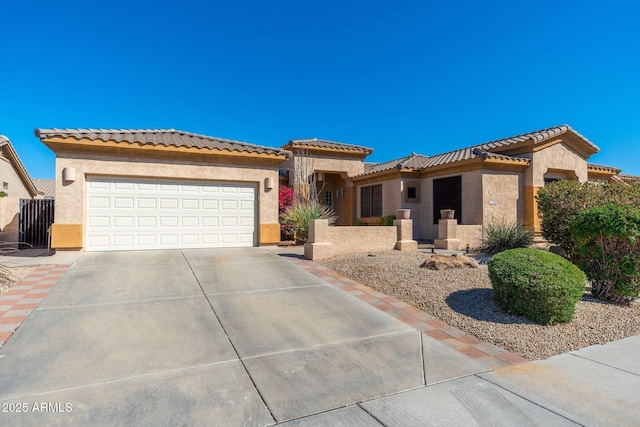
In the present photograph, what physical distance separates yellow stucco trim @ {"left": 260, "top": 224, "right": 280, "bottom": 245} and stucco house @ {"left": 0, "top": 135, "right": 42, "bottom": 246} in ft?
29.6

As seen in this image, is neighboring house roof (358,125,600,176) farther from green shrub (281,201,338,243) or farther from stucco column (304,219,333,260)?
stucco column (304,219,333,260)

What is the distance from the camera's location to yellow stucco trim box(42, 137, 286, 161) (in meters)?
9.99

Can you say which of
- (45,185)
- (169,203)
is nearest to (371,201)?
(169,203)

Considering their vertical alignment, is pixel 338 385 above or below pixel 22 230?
below

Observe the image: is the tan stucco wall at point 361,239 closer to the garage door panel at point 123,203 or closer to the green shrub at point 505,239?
the green shrub at point 505,239

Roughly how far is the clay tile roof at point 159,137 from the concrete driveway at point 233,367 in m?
6.06

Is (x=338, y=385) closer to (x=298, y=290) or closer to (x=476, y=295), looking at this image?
(x=298, y=290)

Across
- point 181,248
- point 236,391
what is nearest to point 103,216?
point 181,248

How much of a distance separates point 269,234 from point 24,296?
7.29m

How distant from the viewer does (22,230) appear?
42.4 feet

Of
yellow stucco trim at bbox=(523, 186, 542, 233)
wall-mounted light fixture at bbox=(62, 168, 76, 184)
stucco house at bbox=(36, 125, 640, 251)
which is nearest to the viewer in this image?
wall-mounted light fixture at bbox=(62, 168, 76, 184)

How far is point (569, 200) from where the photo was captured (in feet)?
32.2

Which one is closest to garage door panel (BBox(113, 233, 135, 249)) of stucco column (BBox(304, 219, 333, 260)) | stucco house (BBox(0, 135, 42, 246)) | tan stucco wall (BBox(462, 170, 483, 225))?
stucco house (BBox(0, 135, 42, 246))

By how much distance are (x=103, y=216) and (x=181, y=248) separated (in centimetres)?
243
